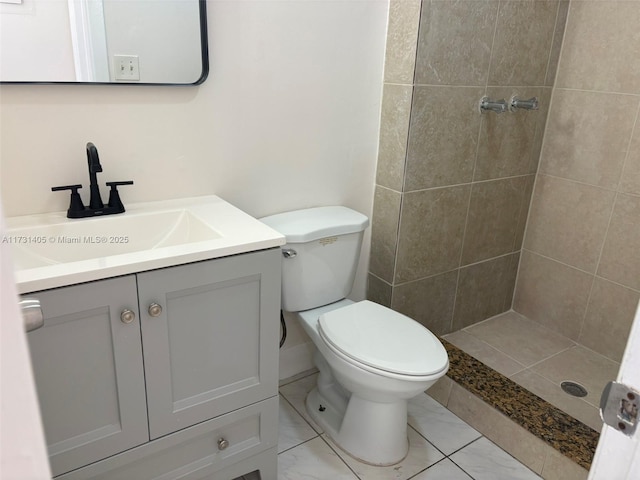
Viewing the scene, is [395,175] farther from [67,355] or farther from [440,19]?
[67,355]

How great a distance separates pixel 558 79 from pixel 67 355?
87.9 inches

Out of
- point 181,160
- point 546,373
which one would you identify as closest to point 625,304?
point 546,373

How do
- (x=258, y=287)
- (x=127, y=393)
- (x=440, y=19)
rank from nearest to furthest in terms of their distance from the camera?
(x=127, y=393) < (x=258, y=287) < (x=440, y=19)

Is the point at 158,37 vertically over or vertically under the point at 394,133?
over

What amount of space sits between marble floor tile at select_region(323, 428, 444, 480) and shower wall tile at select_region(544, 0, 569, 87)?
1645mm

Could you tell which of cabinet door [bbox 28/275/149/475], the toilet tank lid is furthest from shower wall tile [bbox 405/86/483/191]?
cabinet door [bbox 28/275/149/475]

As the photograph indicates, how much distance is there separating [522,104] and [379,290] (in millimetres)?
965

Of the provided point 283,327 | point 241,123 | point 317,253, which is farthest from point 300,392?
point 241,123

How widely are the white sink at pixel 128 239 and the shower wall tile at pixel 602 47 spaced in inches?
64.2

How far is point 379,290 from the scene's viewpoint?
217 centimetres

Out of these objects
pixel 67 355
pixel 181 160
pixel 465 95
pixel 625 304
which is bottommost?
pixel 625 304

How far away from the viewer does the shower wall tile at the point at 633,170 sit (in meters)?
2.04

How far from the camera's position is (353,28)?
183 centimetres

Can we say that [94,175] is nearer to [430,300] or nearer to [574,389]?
[430,300]
